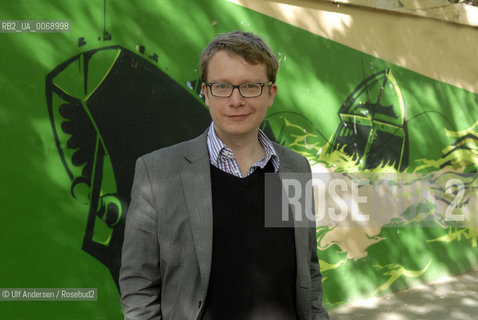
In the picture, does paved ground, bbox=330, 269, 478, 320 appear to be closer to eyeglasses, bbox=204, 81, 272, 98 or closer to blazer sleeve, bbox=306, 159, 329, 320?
blazer sleeve, bbox=306, 159, 329, 320

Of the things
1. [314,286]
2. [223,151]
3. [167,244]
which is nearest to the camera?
[167,244]

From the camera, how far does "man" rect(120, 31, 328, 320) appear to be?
5.32 ft

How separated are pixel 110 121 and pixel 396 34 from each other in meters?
3.36

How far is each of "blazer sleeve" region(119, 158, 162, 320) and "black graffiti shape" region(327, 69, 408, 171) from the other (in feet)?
11.1

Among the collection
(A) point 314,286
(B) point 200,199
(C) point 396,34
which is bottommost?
(A) point 314,286

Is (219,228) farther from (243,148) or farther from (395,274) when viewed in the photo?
(395,274)

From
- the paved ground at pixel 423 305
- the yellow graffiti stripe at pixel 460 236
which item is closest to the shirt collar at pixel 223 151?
the paved ground at pixel 423 305

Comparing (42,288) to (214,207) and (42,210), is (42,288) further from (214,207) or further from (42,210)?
(214,207)

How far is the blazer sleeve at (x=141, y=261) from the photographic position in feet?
5.32

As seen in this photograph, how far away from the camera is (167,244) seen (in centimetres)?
162

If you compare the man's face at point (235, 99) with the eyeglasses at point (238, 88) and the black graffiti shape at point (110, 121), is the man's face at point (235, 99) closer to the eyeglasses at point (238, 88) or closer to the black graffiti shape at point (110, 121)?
the eyeglasses at point (238, 88)
